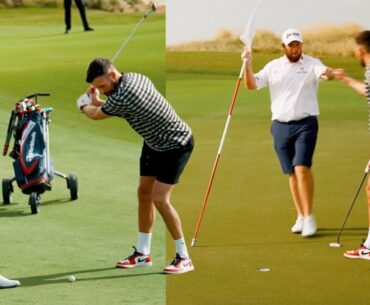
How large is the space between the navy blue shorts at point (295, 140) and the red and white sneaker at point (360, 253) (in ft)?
1.49

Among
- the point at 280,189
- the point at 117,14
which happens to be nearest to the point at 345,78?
the point at 280,189

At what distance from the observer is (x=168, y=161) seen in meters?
5.16

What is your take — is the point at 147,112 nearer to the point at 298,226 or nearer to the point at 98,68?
the point at 98,68

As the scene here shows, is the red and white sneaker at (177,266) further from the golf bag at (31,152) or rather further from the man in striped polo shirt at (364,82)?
the golf bag at (31,152)

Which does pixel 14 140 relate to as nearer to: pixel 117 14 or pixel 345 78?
pixel 117 14

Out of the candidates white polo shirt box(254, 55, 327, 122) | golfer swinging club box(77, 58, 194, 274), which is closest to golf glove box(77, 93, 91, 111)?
golfer swinging club box(77, 58, 194, 274)

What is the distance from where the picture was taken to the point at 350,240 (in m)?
5.69

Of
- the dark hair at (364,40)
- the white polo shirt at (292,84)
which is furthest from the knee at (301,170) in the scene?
the dark hair at (364,40)

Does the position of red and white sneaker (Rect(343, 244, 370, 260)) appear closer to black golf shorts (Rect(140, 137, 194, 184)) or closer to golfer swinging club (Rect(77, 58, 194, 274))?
golfer swinging club (Rect(77, 58, 194, 274))

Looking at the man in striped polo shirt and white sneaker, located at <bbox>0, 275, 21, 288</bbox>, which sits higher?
the man in striped polo shirt

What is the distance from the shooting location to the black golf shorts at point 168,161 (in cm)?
516

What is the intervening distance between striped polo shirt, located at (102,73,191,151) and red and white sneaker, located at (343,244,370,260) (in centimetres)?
98

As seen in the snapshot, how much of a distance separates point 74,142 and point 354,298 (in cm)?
188

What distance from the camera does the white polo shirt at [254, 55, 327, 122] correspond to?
5.50 metres
